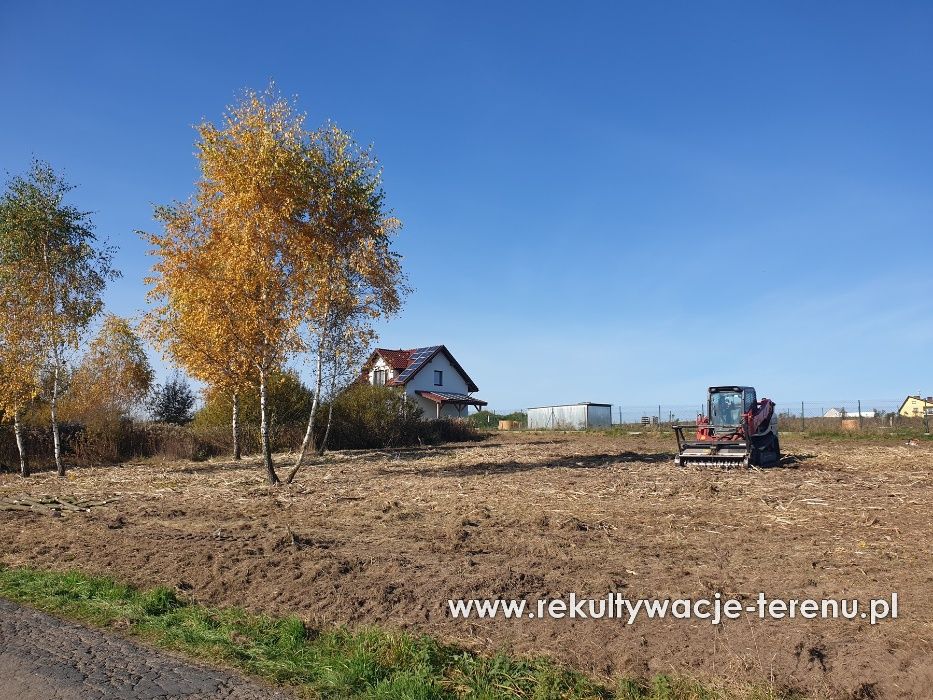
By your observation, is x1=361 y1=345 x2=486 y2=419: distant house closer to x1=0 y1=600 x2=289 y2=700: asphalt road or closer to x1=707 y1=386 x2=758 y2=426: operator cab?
x1=707 y1=386 x2=758 y2=426: operator cab

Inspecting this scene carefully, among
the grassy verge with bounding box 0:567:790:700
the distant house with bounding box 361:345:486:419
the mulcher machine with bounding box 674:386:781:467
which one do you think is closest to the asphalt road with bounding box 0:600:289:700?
the grassy verge with bounding box 0:567:790:700

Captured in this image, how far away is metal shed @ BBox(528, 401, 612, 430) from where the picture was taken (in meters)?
57.6

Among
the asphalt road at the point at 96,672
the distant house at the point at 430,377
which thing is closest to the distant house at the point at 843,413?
the distant house at the point at 430,377

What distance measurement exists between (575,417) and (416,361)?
1390 cm

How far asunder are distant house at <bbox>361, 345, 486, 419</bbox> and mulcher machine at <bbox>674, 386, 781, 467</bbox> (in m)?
31.6

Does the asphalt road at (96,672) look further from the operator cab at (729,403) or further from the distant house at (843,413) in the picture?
the distant house at (843,413)

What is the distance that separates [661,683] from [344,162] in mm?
15883

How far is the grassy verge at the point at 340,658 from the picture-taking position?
511cm

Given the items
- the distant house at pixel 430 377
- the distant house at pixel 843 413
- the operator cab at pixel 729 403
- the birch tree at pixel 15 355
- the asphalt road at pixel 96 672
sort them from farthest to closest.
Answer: the distant house at pixel 430 377 < the distant house at pixel 843 413 < the operator cab at pixel 729 403 < the birch tree at pixel 15 355 < the asphalt road at pixel 96 672

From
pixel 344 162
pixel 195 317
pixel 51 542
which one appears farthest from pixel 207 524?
pixel 344 162

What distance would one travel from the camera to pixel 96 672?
5.47 metres

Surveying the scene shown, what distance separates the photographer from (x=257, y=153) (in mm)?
17828

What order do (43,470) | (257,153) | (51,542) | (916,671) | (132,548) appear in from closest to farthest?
1. (916,671)
2. (132,548)
3. (51,542)
4. (257,153)
5. (43,470)

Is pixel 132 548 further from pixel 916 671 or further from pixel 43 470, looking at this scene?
pixel 43 470
